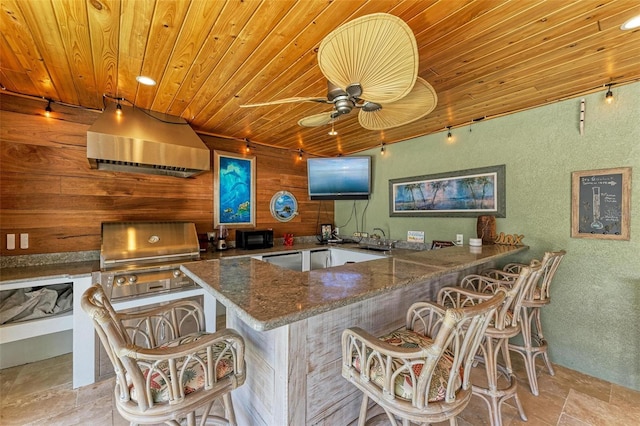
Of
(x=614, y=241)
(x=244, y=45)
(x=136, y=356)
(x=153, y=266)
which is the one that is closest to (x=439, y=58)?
(x=244, y=45)

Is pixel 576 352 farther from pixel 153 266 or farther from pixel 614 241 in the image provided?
pixel 153 266

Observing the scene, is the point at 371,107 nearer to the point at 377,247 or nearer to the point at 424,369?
the point at 424,369

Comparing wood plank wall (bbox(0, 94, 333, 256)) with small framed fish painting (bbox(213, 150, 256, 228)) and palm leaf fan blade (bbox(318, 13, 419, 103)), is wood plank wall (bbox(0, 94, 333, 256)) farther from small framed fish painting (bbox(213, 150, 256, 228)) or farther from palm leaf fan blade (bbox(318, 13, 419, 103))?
palm leaf fan blade (bbox(318, 13, 419, 103))

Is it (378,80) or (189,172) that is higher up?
(378,80)

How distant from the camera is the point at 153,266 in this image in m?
2.33

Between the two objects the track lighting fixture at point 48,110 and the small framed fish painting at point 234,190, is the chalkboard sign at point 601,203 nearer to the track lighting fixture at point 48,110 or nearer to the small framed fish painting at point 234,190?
the small framed fish painting at point 234,190

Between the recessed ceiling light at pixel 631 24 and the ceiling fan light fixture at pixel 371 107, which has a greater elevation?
the recessed ceiling light at pixel 631 24

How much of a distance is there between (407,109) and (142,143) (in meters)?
2.26

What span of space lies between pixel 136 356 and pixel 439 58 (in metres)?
2.21

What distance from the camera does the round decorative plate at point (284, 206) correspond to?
12.9ft

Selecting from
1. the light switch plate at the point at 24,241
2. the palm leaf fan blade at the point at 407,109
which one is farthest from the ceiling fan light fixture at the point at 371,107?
the light switch plate at the point at 24,241

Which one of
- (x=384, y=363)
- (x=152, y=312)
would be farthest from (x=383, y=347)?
(x=152, y=312)

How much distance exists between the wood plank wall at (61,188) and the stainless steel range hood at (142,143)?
0.22m

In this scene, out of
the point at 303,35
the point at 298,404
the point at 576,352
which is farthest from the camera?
the point at 576,352
